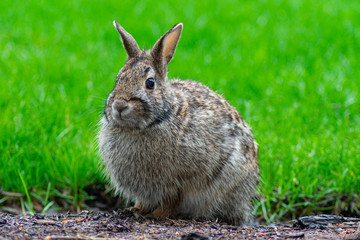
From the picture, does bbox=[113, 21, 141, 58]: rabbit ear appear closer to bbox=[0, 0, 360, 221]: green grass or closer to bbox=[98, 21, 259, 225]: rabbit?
bbox=[98, 21, 259, 225]: rabbit

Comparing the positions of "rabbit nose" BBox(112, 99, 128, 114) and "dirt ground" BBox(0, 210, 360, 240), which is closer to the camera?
"dirt ground" BBox(0, 210, 360, 240)

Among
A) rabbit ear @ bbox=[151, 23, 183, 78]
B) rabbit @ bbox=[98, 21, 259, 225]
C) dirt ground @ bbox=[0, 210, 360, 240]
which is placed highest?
rabbit ear @ bbox=[151, 23, 183, 78]

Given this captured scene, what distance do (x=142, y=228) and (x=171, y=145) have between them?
0.64 meters

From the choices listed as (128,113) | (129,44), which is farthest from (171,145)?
(129,44)

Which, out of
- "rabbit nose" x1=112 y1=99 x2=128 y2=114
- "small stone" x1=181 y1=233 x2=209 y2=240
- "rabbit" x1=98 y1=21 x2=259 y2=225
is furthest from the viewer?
"rabbit" x1=98 y1=21 x2=259 y2=225

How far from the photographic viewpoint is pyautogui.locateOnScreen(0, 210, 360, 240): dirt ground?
340cm

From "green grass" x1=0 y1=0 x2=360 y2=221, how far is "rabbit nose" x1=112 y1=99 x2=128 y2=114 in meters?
0.71

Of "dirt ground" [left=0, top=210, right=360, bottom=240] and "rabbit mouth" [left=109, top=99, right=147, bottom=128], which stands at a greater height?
"rabbit mouth" [left=109, top=99, right=147, bottom=128]

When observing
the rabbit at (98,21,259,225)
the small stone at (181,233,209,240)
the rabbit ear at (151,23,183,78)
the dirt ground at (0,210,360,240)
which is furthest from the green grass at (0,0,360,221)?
the small stone at (181,233,209,240)

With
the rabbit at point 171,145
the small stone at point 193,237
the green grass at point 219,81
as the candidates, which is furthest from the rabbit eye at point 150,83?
the small stone at point 193,237

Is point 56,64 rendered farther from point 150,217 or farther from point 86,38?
point 150,217

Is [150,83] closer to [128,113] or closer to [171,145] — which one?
[128,113]

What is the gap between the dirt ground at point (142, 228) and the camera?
3.40m

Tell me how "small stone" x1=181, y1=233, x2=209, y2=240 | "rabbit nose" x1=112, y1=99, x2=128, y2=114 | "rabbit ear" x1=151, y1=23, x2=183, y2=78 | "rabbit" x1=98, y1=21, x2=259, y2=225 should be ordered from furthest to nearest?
1. "rabbit ear" x1=151, y1=23, x2=183, y2=78
2. "rabbit" x1=98, y1=21, x2=259, y2=225
3. "rabbit nose" x1=112, y1=99, x2=128, y2=114
4. "small stone" x1=181, y1=233, x2=209, y2=240
